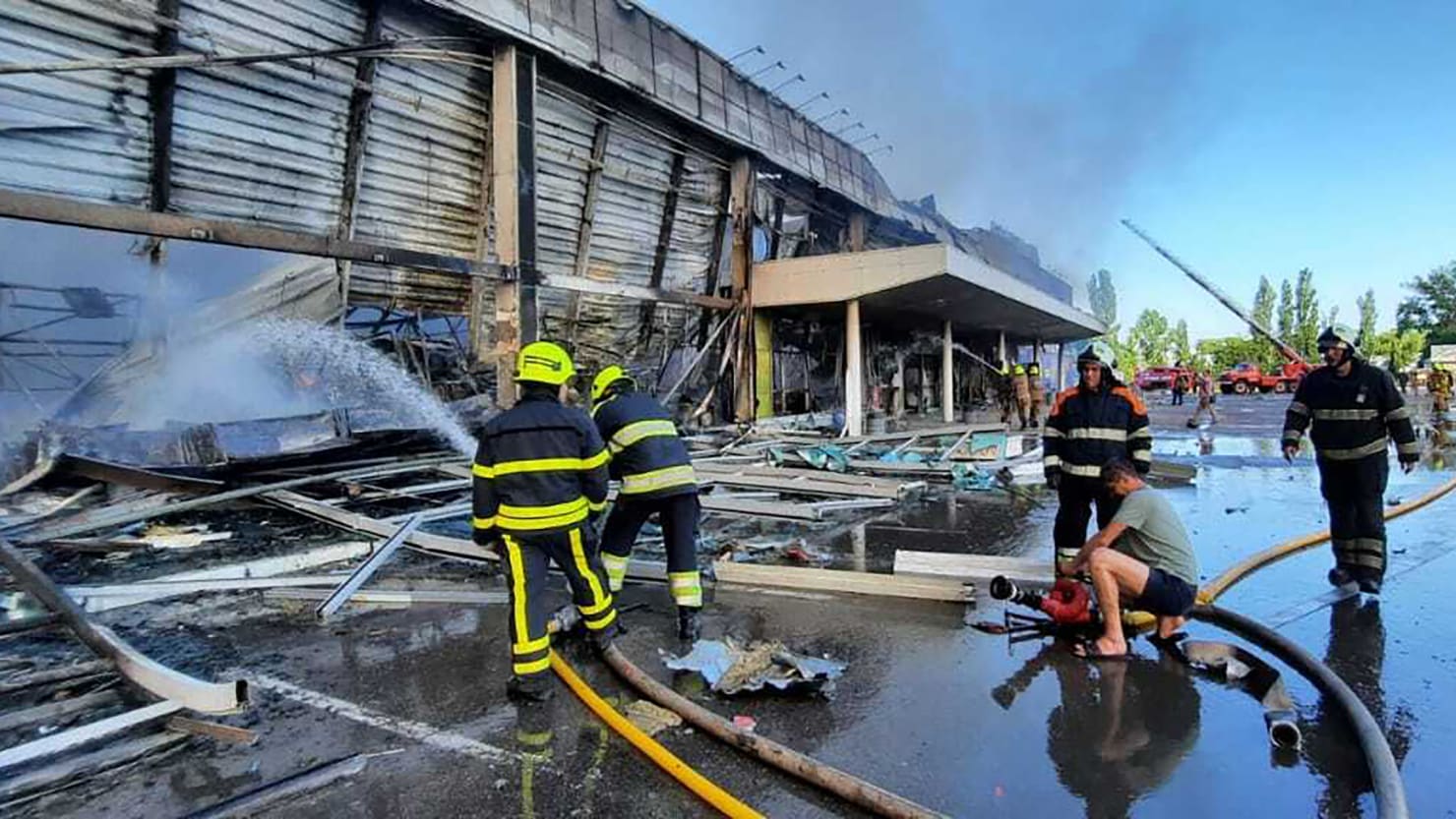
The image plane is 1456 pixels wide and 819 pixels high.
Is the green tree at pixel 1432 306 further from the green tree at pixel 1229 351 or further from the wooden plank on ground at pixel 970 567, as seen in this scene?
the wooden plank on ground at pixel 970 567

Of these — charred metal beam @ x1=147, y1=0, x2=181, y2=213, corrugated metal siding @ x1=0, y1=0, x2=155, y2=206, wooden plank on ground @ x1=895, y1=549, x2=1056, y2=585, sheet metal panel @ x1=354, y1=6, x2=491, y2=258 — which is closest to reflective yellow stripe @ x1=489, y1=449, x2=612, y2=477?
wooden plank on ground @ x1=895, y1=549, x2=1056, y2=585

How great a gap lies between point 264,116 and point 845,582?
787cm

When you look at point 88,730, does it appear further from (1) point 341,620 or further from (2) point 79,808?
(1) point 341,620

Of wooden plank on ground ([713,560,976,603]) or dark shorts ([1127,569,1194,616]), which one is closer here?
dark shorts ([1127,569,1194,616])

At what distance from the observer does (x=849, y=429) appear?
43.6 feet

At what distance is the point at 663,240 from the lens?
1338 centimetres

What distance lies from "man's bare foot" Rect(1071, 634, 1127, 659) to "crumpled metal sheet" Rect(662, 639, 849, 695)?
48.0 inches

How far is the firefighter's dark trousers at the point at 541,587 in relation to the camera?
3283 mm

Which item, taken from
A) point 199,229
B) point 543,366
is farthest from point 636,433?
point 199,229

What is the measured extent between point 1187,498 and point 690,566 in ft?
22.5

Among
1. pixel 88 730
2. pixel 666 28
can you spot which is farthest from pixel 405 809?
pixel 666 28

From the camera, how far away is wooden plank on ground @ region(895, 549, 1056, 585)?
4.84 metres

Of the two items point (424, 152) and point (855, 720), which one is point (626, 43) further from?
point (855, 720)

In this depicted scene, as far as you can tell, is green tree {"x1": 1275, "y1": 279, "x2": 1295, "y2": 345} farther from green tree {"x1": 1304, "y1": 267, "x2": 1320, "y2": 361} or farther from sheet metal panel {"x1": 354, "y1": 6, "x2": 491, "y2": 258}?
sheet metal panel {"x1": 354, "y1": 6, "x2": 491, "y2": 258}
